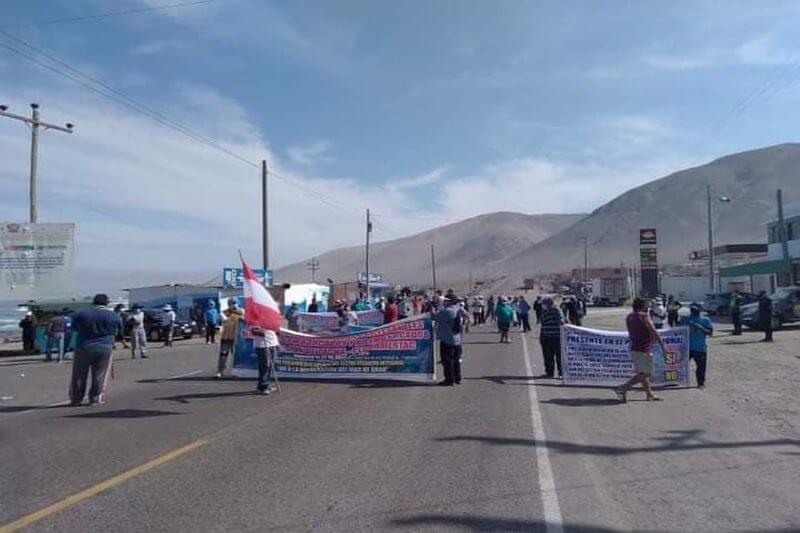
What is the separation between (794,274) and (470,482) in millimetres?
52001

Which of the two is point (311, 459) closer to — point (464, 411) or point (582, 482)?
point (582, 482)

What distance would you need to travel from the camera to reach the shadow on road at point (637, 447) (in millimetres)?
8422

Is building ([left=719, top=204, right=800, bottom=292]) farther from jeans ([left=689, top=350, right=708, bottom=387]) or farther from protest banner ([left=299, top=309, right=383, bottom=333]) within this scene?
jeans ([left=689, top=350, right=708, bottom=387])

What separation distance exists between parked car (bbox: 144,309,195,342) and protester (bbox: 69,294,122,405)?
2183 cm

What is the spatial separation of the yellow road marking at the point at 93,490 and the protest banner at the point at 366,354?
21.3 ft

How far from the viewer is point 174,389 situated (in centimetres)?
1431

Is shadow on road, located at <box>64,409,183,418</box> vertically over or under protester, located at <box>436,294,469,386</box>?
under

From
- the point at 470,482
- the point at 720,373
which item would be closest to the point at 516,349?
the point at 720,373

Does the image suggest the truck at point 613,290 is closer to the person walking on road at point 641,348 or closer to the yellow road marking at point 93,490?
the person walking on road at point 641,348

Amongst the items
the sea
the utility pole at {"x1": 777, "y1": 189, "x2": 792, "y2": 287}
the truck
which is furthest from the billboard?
the truck

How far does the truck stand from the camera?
78688 millimetres

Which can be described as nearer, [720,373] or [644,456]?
[644,456]

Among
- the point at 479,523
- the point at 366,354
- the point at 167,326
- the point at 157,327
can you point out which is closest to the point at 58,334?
the point at 167,326

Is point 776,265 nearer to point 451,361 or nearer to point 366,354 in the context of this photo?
point 451,361
